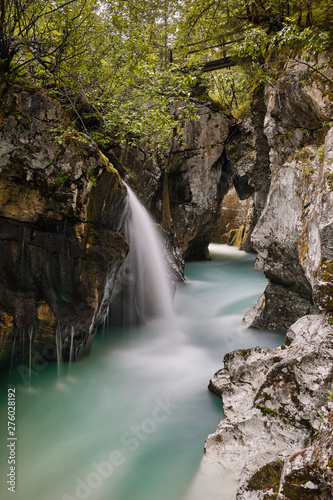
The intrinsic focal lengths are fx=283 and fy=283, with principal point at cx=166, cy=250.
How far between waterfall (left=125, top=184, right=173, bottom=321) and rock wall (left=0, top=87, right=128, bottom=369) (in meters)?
2.22

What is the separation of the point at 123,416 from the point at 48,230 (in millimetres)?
3757

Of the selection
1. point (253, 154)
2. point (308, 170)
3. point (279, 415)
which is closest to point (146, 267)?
point (308, 170)

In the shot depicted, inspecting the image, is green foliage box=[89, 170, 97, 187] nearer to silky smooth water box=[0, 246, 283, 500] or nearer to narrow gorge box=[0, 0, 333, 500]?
narrow gorge box=[0, 0, 333, 500]

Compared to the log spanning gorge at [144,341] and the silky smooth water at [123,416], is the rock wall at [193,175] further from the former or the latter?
the silky smooth water at [123,416]

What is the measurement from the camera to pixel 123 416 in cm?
496

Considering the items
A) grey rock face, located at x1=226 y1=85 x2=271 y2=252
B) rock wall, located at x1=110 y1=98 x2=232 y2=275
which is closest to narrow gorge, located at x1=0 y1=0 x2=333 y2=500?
grey rock face, located at x1=226 y1=85 x2=271 y2=252

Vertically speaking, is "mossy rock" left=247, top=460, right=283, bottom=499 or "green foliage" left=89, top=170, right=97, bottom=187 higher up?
"green foliage" left=89, top=170, right=97, bottom=187

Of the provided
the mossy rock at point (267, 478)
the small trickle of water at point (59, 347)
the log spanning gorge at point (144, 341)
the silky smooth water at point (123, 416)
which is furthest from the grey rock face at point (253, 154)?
the mossy rock at point (267, 478)

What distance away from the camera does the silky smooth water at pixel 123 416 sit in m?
3.70

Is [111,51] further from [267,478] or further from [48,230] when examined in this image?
[267,478]

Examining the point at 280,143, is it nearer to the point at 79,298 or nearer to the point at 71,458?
the point at 79,298

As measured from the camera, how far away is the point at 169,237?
1273cm

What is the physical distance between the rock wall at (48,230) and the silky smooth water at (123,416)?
1.05 meters

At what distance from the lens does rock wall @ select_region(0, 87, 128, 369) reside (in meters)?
5.21
